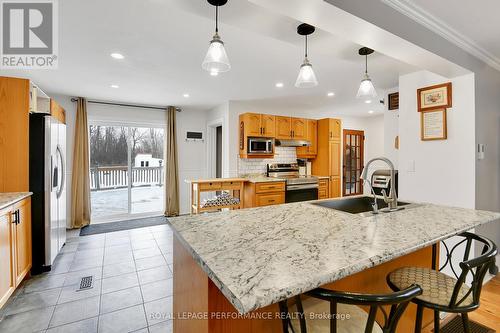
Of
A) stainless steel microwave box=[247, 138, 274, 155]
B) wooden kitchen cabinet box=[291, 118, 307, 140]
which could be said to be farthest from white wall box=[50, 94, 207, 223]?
wooden kitchen cabinet box=[291, 118, 307, 140]

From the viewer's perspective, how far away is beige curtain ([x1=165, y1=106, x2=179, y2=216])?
539cm

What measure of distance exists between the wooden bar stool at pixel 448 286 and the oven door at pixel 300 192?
128 inches

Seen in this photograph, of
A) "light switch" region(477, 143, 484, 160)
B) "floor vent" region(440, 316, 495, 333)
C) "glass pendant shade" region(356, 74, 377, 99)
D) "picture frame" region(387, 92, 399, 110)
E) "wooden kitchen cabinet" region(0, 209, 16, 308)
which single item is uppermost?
"picture frame" region(387, 92, 399, 110)

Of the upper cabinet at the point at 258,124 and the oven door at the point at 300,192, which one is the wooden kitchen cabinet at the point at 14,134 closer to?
the upper cabinet at the point at 258,124

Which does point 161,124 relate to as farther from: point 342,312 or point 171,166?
point 342,312

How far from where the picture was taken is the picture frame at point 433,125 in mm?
2707

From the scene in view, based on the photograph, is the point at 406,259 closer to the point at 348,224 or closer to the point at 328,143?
the point at 348,224

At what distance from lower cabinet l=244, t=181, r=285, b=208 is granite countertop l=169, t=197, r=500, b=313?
99.8 inches

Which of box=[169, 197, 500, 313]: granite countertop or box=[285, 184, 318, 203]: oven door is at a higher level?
box=[169, 197, 500, 313]: granite countertop

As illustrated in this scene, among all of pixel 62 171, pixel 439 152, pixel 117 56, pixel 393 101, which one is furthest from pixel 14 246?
pixel 393 101

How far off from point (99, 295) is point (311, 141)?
4.81 metres

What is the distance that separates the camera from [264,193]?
4453 mm

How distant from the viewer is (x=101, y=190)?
5.28 meters

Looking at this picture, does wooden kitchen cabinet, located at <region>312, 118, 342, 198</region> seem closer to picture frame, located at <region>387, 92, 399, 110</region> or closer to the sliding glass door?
picture frame, located at <region>387, 92, 399, 110</region>
